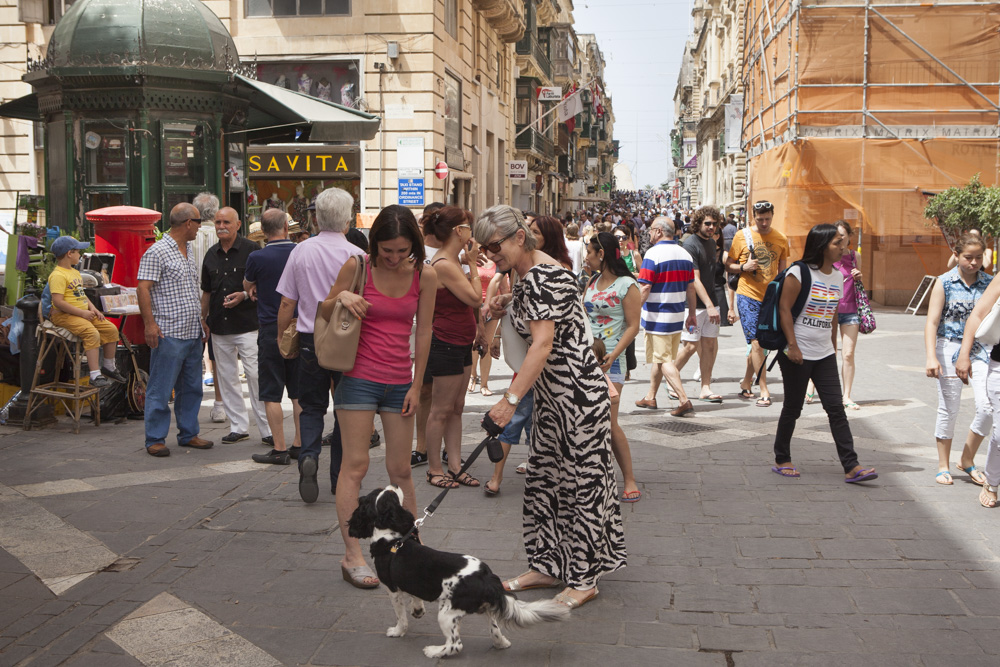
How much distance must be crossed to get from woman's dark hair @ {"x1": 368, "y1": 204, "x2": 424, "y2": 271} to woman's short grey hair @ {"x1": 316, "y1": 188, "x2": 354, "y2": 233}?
1436 millimetres

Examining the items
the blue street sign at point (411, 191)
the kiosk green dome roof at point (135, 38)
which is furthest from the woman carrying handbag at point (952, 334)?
the blue street sign at point (411, 191)

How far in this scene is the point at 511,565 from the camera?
4.98m

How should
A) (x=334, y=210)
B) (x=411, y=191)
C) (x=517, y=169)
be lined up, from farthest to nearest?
(x=517, y=169), (x=411, y=191), (x=334, y=210)

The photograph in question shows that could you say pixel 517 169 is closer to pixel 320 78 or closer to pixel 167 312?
pixel 320 78

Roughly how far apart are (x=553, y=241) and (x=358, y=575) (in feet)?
6.28

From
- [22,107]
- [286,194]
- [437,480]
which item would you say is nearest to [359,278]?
[437,480]

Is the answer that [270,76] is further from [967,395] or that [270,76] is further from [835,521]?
[835,521]

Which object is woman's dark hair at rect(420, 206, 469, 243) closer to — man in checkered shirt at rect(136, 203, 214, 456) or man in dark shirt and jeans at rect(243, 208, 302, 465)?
man in dark shirt and jeans at rect(243, 208, 302, 465)

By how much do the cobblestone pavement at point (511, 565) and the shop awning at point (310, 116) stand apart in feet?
18.8

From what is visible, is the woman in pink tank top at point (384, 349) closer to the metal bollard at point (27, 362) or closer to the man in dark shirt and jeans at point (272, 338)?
the man in dark shirt and jeans at point (272, 338)

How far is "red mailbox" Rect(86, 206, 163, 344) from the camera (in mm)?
10445

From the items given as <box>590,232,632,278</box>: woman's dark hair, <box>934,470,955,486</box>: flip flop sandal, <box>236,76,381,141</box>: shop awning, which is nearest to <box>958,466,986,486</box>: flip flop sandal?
<box>934,470,955,486</box>: flip flop sandal

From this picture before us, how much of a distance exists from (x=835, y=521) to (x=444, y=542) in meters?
2.25

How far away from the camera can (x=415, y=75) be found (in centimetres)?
2209
